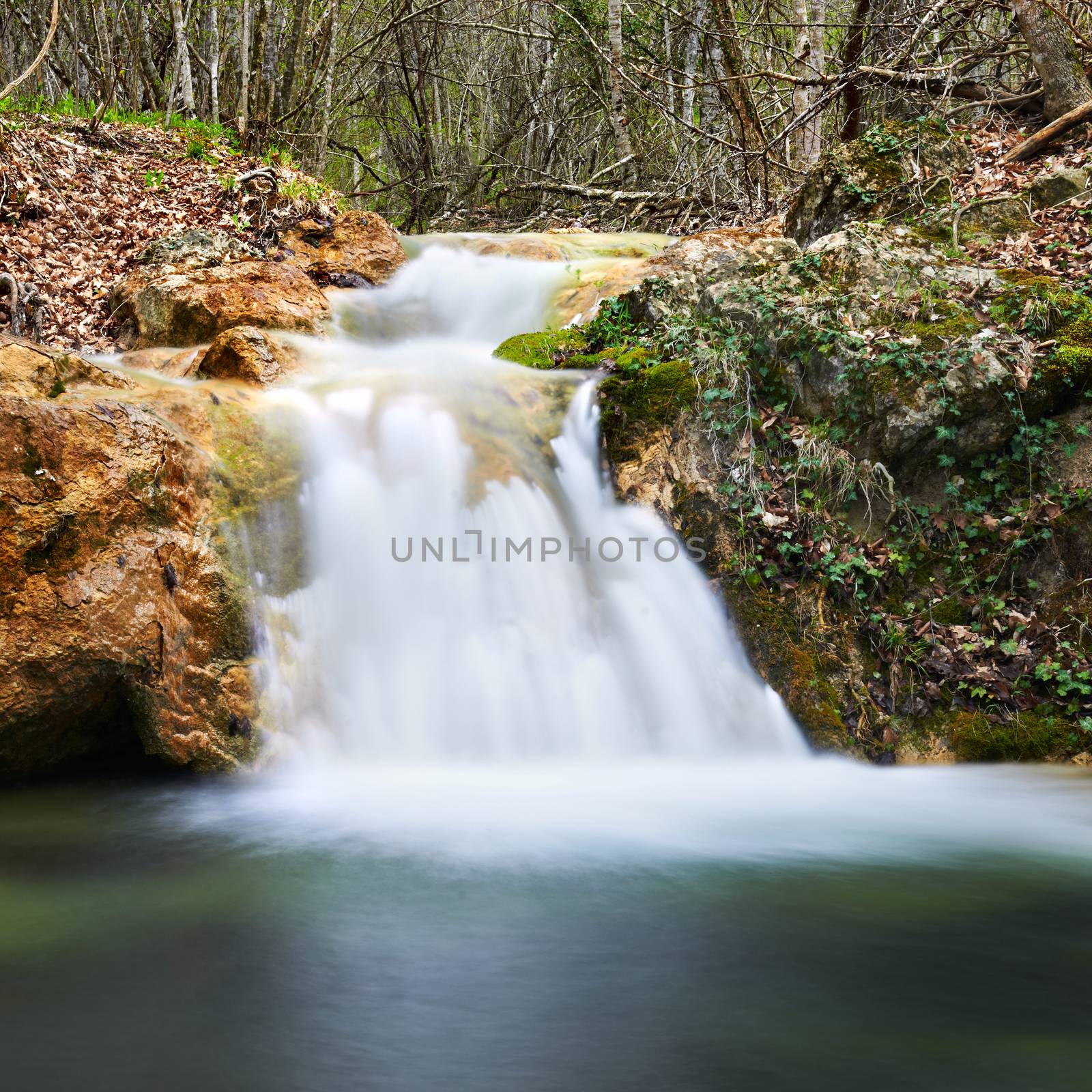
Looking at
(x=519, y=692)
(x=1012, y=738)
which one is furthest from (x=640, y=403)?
(x=1012, y=738)

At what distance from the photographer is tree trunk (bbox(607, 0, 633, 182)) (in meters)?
14.0

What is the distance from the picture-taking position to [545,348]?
7805mm

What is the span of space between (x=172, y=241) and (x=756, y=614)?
21.9 ft

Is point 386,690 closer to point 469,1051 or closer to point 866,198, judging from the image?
point 469,1051

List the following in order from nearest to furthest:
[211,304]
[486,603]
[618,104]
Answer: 1. [486,603]
2. [211,304]
3. [618,104]

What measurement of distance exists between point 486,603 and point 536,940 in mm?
2693

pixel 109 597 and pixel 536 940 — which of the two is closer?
pixel 536 940

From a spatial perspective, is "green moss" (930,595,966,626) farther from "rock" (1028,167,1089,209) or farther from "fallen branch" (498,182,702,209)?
"fallen branch" (498,182,702,209)

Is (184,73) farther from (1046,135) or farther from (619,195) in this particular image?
(1046,135)

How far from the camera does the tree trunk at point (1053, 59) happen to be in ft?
29.0

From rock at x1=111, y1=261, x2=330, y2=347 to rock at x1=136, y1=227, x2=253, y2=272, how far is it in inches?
15.5

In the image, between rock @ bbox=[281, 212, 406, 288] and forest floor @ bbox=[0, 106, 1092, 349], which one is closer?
forest floor @ bbox=[0, 106, 1092, 349]

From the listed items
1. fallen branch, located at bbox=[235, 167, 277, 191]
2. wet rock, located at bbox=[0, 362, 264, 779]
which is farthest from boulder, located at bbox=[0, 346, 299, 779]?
fallen branch, located at bbox=[235, 167, 277, 191]

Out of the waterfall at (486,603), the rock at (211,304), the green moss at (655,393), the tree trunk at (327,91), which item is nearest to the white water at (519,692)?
the waterfall at (486,603)
